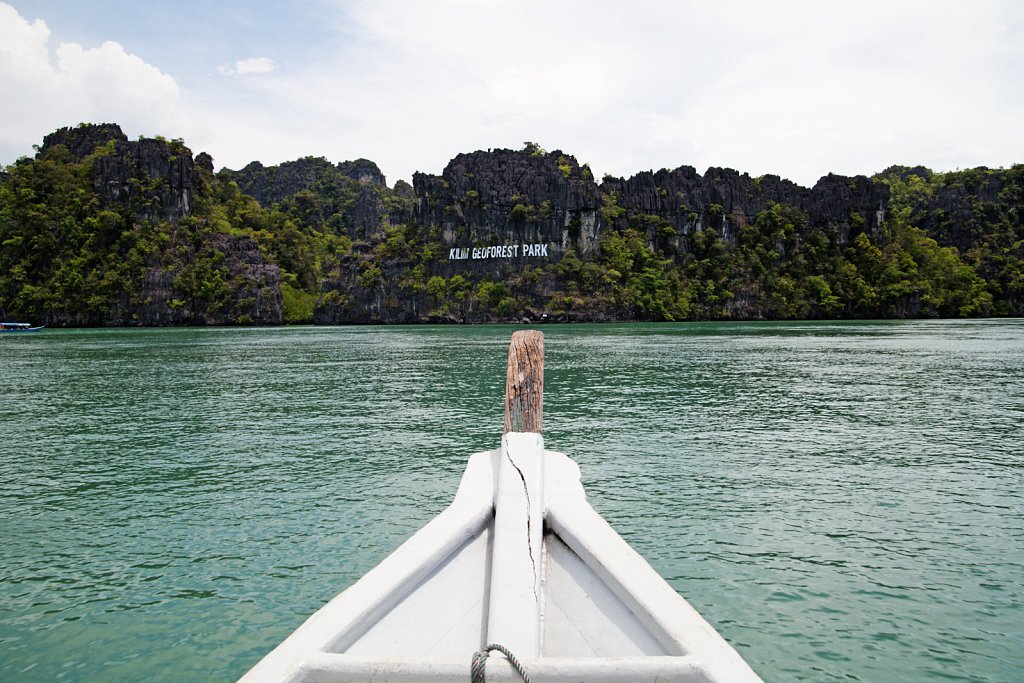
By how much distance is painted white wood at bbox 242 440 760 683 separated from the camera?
2408mm

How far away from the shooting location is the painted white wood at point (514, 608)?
94.8 inches

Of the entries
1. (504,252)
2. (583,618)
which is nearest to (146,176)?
(504,252)

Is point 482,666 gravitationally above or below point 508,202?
below

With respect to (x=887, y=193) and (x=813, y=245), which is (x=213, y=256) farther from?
(x=887, y=193)

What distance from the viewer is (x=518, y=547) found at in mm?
3287

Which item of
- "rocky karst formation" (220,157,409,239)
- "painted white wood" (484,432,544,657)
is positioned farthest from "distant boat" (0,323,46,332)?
"painted white wood" (484,432,544,657)

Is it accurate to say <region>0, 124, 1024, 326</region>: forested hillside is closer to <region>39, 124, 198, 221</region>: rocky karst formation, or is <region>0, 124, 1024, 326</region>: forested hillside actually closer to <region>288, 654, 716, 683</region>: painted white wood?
<region>39, 124, 198, 221</region>: rocky karst formation

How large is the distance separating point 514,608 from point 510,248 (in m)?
112

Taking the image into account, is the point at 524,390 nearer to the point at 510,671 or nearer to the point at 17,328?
the point at 510,671

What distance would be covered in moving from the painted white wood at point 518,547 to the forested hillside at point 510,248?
103 m

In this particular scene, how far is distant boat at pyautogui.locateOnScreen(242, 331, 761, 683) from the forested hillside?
103156 mm

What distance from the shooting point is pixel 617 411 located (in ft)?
51.1

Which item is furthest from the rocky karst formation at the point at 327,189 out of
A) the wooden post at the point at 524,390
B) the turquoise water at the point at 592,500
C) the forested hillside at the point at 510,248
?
the wooden post at the point at 524,390

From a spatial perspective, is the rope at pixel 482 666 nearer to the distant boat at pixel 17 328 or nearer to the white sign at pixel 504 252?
the distant boat at pixel 17 328
